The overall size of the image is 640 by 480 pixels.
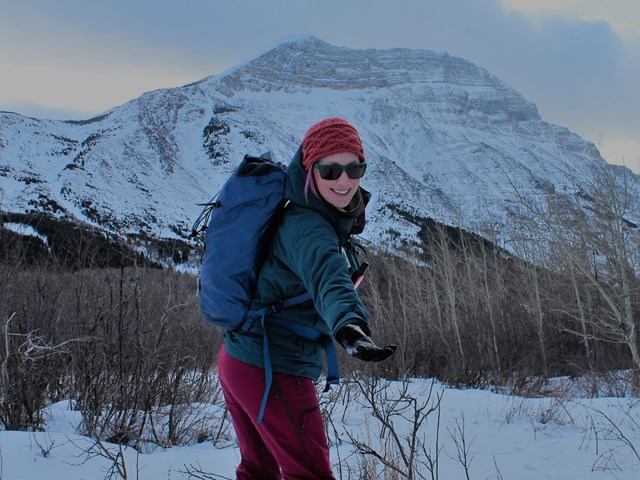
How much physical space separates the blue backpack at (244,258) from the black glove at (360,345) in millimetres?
385

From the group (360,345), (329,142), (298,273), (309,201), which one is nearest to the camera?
(360,345)

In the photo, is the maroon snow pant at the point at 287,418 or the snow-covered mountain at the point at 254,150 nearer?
the maroon snow pant at the point at 287,418

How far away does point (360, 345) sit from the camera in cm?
115

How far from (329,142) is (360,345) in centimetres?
79

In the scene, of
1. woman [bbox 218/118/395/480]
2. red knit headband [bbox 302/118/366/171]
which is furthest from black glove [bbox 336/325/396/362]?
red knit headband [bbox 302/118/366/171]

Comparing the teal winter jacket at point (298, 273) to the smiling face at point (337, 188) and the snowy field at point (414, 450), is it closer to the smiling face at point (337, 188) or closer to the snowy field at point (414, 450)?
the smiling face at point (337, 188)

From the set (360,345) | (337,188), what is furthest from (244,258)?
(360,345)

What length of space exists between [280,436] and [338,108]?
176733mm

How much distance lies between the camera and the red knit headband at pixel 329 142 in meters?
1.70

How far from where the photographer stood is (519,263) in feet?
79.3

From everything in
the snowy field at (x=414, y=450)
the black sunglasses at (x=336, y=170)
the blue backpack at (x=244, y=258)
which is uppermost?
the black sunglasses at (x=336, y=170)

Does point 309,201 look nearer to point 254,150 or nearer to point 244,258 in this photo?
point 244,258

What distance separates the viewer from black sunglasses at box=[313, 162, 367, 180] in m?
1.66

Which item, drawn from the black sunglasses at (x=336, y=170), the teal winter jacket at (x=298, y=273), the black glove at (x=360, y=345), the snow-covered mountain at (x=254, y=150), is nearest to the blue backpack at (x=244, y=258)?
the teal winter jacket at (x=298, y=273)
